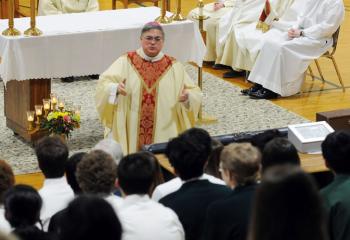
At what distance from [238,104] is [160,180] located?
172 inches

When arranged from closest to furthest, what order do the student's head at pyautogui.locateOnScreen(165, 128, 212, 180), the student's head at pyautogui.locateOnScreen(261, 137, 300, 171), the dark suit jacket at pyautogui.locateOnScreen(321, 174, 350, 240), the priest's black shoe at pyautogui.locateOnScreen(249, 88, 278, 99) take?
the dark suit jacket at pyautogui.locateOnScreen(321, 174, 350, 240) < the student's head at pyautogui.locateOnScreen(165, 128, 212, 180) < the student's head at pyautogui.locateOnScreen(261, 137, 300, 171) < the priest's black shoe at pyautogui.locateOnScreen(249, 88, 278, 99)

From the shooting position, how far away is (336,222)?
379 centimetres

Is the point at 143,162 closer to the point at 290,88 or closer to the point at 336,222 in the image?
the point at 336,222

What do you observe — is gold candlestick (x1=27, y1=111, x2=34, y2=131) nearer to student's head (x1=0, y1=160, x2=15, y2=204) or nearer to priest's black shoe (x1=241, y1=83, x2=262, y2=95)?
priest's black shoe (x1=241, y1=83, x2=262, y2=95)

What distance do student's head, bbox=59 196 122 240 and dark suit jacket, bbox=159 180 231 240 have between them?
1253 mm

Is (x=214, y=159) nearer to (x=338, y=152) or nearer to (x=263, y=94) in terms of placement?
(x=338, y=152)

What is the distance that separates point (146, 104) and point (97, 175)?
2.89 metres

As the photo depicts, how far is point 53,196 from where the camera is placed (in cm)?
416

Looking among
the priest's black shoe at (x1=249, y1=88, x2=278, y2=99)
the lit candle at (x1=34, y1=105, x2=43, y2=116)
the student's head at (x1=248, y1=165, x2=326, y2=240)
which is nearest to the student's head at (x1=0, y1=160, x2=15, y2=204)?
the student's head at (x1=248, y1=165, x2=326, y2=240)

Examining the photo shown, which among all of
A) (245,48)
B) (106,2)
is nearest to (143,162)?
(245,48)

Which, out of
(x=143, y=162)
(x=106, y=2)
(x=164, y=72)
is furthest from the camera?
(x=106, y=2)

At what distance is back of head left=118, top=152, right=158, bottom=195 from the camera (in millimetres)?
3543

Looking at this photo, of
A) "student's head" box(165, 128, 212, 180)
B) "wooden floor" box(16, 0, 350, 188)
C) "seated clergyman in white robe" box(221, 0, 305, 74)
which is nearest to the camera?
"student's head" box(165, 128, 212, 180)

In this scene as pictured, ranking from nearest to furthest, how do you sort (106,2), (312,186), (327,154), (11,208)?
(312,186), (11,208), (327,154), (106,2)
